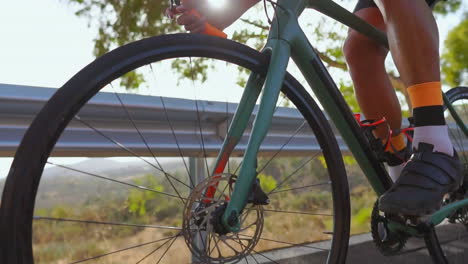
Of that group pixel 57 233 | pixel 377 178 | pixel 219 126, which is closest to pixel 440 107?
pixel 377 178

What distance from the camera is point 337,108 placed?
1434 millimetres

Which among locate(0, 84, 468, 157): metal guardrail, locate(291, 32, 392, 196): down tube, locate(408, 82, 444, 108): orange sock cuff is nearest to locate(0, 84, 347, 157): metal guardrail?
locate(0, 84, 468, 157): metal guardrail

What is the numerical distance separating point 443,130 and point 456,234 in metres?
1.45

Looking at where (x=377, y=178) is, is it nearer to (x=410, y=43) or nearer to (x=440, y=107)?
(x=440, y=107)

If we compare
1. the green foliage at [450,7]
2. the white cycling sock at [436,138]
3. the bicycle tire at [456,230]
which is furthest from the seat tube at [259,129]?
the green foliage at [450,7]

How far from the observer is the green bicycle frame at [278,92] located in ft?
3.53

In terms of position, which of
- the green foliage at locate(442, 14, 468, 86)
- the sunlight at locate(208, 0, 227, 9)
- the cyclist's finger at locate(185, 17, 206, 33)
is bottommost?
the green foliage at locate(442, 14, 468, 86)

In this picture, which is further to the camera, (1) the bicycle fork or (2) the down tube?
(2) the down tube

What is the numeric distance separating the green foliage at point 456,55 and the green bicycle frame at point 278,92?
9511 mm

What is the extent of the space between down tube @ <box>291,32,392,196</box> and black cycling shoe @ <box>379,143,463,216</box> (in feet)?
0.64

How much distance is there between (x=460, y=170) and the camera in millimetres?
1353

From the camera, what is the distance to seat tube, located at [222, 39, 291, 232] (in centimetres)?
→ 104

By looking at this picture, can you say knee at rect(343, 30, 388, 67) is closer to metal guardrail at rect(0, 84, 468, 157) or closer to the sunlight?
metal guardrail at rect(0, 84, 468, 157)

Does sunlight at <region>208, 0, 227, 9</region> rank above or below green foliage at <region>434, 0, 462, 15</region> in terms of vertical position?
above
